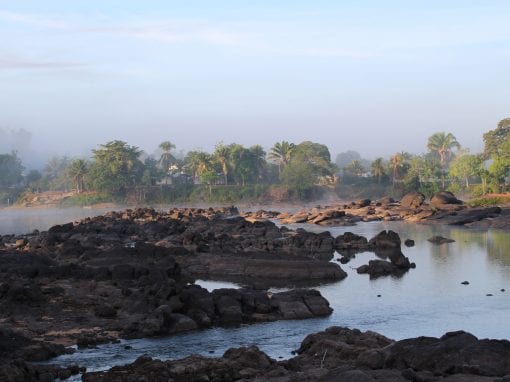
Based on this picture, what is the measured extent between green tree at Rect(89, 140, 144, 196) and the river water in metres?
89.6

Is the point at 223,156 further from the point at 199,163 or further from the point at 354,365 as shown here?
the point at 354,365

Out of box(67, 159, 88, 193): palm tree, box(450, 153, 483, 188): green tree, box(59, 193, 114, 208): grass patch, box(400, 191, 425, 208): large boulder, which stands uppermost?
box(67, 159, 88, 193): palm tree

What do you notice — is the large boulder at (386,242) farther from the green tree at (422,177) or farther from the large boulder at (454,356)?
the green tree at (422,177)

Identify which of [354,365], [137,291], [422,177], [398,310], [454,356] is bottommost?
[398,310]

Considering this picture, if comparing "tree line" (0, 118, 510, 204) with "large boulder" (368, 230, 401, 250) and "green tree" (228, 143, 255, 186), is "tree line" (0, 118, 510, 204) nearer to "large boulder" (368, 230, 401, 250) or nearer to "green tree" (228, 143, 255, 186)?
"green tree" (228, 143, 255, 186)

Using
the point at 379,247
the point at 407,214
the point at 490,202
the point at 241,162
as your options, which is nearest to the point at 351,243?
the point at 379,247

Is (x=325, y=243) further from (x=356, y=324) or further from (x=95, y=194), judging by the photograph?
(x=95, y=194)

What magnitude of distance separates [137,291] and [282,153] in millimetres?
119212

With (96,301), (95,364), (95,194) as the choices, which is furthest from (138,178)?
(95,364)

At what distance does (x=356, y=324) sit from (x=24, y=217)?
367 ft

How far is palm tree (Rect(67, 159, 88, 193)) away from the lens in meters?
152

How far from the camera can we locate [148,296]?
37.4 m

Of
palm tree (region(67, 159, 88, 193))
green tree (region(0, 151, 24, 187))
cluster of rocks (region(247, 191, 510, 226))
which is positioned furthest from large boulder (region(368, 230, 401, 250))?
green tree (region(0, 151, 24, 187))

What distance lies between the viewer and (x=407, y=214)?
318 feet
